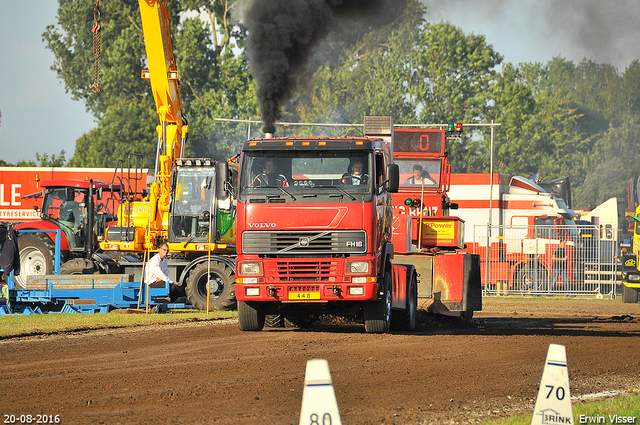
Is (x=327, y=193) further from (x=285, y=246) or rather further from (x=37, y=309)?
(x=37, y=309)

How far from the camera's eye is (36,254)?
20906 millimetres

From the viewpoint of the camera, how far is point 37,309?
1833 centimetres

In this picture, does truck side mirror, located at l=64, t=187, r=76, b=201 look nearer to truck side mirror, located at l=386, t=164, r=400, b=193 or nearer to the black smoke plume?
the black smoke plume

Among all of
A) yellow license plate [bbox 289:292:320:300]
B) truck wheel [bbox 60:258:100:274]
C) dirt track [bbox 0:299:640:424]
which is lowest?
dirt track [bbox 0:299:640:424]

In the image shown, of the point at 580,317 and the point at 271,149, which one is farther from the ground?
the point at 271,149

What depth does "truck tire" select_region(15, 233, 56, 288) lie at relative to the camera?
20.6 m

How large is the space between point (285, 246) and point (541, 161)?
60.9 m

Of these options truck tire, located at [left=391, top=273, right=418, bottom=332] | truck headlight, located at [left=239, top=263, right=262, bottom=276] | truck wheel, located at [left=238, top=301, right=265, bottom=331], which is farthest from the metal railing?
truck headlight, located at [left=239, top=263, right=262, bottom=276]

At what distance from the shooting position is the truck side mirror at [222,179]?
43.1 ft

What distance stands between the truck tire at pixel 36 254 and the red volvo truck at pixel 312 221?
32.0 feet

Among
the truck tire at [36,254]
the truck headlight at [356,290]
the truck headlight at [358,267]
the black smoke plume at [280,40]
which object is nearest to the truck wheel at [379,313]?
Answer: the truck headlight at [356,290]

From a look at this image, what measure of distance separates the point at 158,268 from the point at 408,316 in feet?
20.1

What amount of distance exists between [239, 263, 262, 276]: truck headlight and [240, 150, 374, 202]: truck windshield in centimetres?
110

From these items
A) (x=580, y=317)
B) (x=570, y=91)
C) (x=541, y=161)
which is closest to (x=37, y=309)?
(x=580, y=317)
